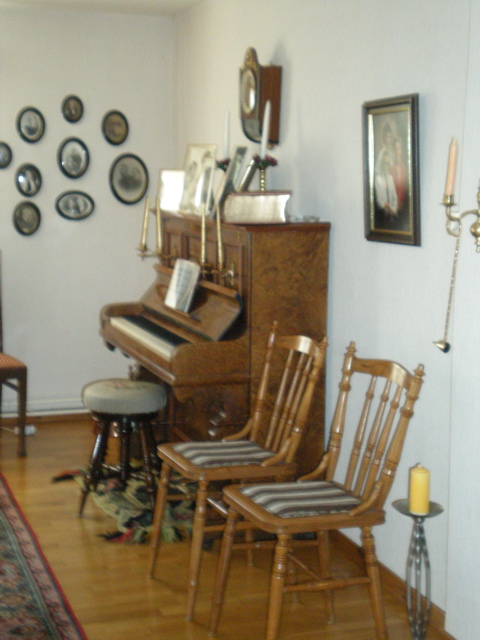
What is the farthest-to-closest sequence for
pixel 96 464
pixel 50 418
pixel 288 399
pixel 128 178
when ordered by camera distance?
pixel 128 178
pixel 50 418
pixel 96 464
pixel 288 399

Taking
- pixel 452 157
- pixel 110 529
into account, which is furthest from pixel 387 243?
pixel 110 529

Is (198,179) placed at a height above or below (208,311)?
above

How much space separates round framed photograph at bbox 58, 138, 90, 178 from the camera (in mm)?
5469

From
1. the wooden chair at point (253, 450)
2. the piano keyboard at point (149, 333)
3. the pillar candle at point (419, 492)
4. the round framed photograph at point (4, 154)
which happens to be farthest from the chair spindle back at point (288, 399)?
the round framed photograph at point (4, 154)

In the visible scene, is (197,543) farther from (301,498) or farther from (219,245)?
(219,245)

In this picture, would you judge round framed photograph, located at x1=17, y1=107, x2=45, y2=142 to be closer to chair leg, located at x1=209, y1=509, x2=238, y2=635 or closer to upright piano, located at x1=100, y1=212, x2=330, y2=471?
upright piano, located at x1=100, y1=212, x2=330, y2=471

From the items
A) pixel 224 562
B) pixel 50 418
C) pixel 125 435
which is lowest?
pixel 50 418

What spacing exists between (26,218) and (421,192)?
3262 mm

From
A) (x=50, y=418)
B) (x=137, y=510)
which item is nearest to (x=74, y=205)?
(x=50, y=418)

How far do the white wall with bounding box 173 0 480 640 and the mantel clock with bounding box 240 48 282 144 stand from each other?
5cm

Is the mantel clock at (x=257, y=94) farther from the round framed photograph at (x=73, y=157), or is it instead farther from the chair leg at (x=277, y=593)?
the chair leg at (x=277, y=593)

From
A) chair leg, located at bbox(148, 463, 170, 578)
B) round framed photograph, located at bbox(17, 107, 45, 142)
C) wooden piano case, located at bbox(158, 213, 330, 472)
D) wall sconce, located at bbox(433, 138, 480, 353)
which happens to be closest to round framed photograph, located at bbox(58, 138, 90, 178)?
round framed photograph, located at bbox(17, 107, 45, 142)

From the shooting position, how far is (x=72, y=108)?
5449 millimetres

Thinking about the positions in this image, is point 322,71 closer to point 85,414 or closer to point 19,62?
point 19,62
